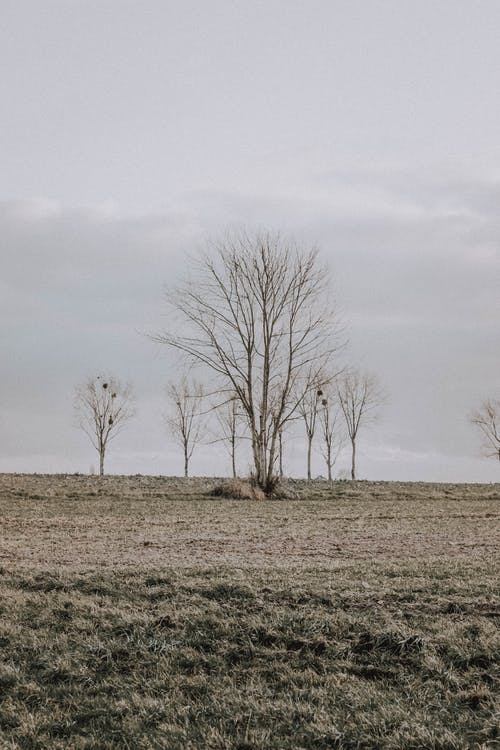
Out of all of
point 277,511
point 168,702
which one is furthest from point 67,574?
point 277,511

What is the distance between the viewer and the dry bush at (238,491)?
26641 mm

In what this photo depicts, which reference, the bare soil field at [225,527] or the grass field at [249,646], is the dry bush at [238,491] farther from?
the grass field at [249,646]

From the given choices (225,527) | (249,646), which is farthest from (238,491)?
(249,646)

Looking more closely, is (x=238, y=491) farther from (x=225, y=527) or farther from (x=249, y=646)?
(x=249, y=646)

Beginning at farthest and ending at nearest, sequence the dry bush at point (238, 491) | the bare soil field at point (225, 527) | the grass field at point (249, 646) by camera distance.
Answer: the dry bush at point (238, 491), the bare soil field at point (225, 527), the grass field at point (249, 646)

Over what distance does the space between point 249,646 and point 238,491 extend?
2015cm

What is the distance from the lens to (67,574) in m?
9.73

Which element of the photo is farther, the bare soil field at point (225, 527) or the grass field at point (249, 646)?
the bare soil field at point (225, 527)

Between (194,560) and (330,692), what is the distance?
17.6ft

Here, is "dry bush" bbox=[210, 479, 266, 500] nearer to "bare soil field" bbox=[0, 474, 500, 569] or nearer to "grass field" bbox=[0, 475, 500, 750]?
"bare soil field" bbox=[0, 474, 500, 569]

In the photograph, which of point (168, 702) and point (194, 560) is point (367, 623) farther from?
point (194, 560)

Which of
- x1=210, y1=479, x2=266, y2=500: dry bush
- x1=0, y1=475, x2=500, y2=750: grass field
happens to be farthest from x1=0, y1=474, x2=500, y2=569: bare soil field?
x1=210, y1=479, x2=266, y2=500: dry bush

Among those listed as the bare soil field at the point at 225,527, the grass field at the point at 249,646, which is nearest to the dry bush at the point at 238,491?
the bare soil field at the point at 225,527

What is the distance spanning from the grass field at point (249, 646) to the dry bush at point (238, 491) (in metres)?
13.8
